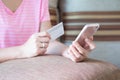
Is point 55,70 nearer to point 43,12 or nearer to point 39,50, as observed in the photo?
point 39,50

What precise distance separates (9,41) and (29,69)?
0.47 metres

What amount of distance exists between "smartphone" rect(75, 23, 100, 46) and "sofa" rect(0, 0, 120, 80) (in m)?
0.07

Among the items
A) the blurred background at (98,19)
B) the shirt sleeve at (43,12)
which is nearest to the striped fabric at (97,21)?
the blurred background at (98,19)

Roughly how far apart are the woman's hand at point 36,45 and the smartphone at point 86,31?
109mm

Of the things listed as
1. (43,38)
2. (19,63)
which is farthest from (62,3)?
(19,63)

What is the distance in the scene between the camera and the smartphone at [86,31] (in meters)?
0.92

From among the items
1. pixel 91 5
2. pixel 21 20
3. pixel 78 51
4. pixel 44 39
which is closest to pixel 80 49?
pixel 78 51

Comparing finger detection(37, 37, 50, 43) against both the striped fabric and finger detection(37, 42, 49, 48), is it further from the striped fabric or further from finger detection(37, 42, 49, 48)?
the striped fabric

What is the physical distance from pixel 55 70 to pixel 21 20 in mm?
513

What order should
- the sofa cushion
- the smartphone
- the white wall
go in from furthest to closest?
1. the white wall
2. the smartphone
3. the sofa cushion

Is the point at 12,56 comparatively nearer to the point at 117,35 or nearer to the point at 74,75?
the point at 74,75

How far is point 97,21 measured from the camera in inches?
71.3

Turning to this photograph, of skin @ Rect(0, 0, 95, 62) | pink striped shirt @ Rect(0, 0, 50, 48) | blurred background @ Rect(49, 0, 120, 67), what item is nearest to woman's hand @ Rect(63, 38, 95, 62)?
skin @ Rect(0, 0, 95, 62)

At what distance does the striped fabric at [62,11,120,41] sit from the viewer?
1.79 metres
